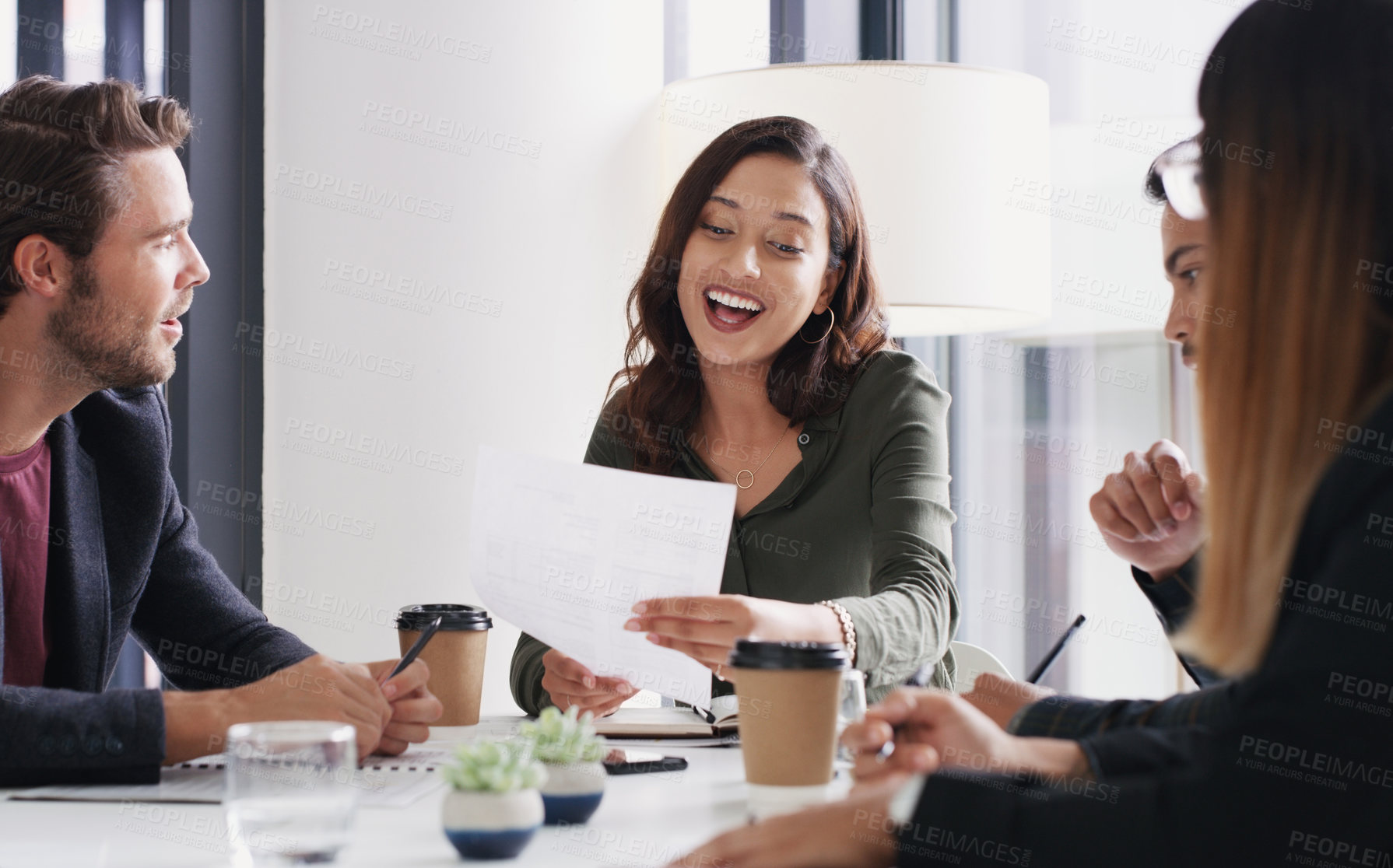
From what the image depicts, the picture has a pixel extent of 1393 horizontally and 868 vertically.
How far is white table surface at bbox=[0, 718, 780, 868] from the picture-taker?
934 millimetres

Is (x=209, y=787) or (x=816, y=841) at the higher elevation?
(x=816, y=841)

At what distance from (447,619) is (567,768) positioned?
1.72 feet

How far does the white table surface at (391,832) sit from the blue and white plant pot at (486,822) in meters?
0.02

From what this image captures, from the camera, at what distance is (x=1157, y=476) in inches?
61.6

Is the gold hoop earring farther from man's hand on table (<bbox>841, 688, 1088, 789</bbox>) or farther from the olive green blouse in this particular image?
man's hand on table (<bbox>841, 688, 1088, 789</bbox>)

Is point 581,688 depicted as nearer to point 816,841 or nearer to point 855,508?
point 855,508

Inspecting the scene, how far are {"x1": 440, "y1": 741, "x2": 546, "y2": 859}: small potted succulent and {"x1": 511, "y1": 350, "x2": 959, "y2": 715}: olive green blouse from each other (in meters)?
0.77

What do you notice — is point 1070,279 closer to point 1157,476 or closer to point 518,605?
point 1157,476

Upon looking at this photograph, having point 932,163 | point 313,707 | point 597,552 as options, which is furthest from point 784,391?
point 313,707

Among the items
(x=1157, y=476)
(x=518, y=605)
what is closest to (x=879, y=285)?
(x=1157, y=476)

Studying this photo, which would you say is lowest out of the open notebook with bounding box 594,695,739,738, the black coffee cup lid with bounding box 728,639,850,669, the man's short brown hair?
the open notebook with bounding box 594,695,739,738

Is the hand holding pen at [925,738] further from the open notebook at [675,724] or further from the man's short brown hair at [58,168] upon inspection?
the man's short brown hair at [58,168]

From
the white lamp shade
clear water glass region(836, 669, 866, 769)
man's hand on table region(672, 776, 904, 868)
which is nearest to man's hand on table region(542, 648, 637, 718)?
clear water glass region(836, 669, 866, 769)

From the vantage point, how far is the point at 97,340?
66.3 inches
